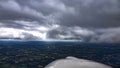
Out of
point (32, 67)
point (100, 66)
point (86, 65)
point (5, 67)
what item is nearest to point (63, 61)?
point (86, 65)

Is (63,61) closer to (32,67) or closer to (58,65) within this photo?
(58,65)

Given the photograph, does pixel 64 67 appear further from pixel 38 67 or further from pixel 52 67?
pixel 38 67

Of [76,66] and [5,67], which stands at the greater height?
[76,66]

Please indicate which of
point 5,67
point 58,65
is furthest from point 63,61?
point 5,67

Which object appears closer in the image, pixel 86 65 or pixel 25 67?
pixel 86 65

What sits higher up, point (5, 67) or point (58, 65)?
point (58, 65)

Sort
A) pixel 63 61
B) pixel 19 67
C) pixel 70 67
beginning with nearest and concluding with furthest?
pixel 70 67
pixel 63 61
pixel 19 67

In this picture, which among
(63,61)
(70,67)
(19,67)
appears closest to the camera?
(70,67)

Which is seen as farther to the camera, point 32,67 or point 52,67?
point 32,67
